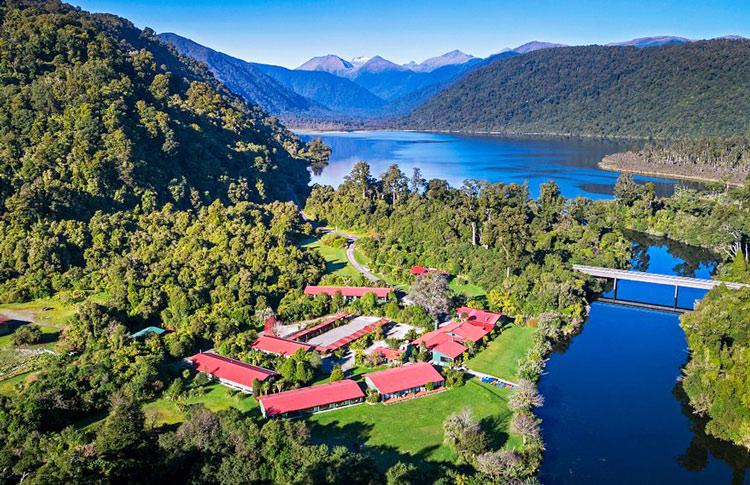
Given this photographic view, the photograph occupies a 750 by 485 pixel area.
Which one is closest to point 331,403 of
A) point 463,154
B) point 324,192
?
point 324,192

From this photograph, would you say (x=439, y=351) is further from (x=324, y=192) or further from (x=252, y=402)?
(x=324, y=192)

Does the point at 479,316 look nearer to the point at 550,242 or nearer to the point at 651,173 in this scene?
the point at 550,242

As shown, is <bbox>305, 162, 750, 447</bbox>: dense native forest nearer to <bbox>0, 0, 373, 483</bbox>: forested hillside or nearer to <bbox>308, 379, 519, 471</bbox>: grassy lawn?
<bbox>308, 379, 519, 471</bbox>: grassy lawn

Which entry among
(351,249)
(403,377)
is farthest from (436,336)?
(351,249)

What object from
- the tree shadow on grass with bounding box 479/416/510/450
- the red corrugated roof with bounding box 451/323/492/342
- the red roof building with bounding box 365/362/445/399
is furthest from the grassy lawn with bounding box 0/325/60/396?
the red corrugated roof with bounding box 451/323/492/342

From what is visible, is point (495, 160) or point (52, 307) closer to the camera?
point (52, 307)
